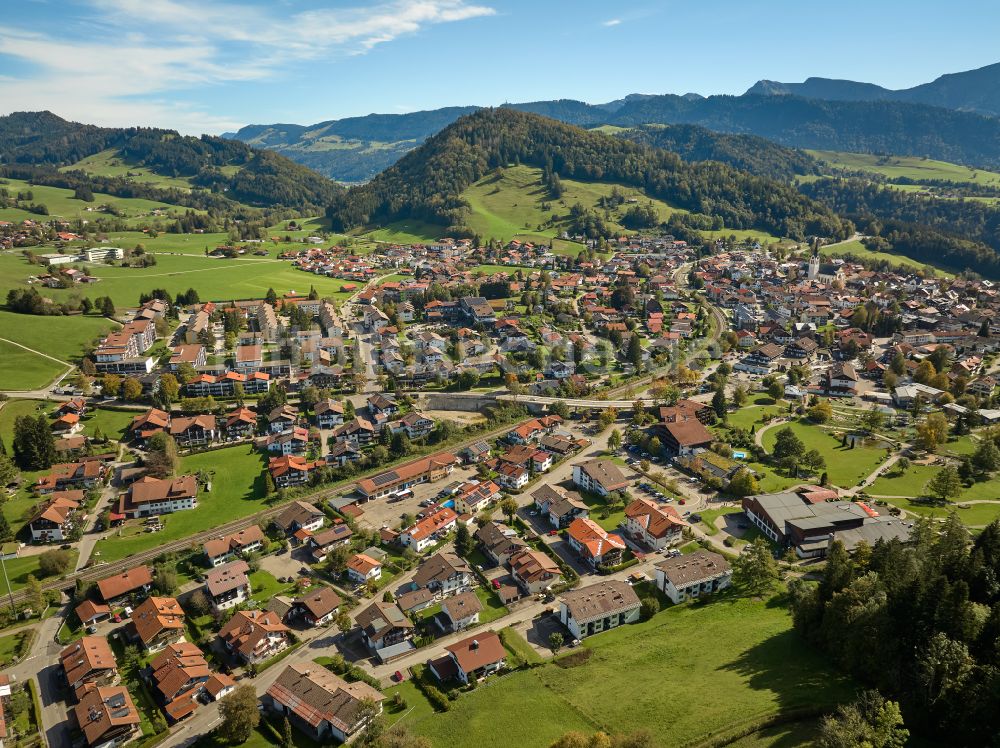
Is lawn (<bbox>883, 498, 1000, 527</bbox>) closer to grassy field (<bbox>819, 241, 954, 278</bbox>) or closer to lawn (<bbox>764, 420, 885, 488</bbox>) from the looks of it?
lawn (<bbox>764, 420, 885, 488</bbox>)

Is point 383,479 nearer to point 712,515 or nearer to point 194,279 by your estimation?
point 712,515

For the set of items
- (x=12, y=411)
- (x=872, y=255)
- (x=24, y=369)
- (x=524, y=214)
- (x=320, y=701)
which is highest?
(x=524, y=214)

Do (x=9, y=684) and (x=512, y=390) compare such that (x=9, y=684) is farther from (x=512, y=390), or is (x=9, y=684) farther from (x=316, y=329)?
(x=316, y=329)

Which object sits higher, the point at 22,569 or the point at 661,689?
the point at 661,689

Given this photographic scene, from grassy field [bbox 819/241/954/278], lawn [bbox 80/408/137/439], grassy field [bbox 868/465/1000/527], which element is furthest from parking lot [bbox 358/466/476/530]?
grassy field [bbox 819/241/954/278]

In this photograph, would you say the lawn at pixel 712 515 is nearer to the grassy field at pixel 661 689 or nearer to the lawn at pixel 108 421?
the grassy field at pixel 661 689

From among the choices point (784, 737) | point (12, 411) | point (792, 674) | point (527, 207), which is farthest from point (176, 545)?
point (527, 207)
